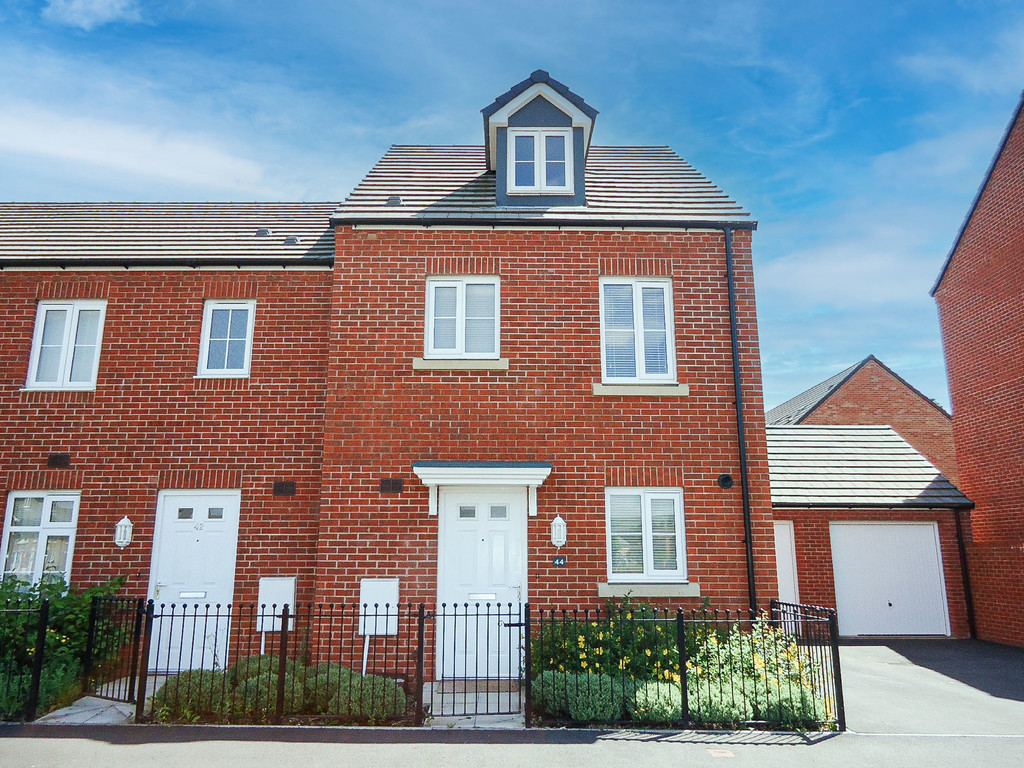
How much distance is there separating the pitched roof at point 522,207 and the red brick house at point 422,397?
0.06 m

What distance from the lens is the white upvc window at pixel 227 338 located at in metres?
11.1

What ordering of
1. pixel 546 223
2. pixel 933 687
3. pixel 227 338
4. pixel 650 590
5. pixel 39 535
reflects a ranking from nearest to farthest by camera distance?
pixel 650 590 → pixel 933 687 → pixel 39 535 → pixel 546 223 → pixel 227 338

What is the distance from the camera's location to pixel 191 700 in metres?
7.67

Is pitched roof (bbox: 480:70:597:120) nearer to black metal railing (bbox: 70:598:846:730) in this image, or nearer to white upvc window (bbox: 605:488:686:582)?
white upvc window (bbox: 605:488:686:582)

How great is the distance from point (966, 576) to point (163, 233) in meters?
17.7

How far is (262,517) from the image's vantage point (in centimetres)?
1047

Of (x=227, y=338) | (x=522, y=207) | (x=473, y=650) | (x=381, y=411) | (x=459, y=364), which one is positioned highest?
(x=522, y=207)

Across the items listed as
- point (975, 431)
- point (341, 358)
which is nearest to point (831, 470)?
point (975, 431)

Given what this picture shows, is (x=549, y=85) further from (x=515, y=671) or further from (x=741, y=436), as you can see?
(x=515, y=671)

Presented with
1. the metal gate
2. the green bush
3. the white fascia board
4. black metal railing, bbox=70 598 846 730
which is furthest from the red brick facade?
the white fascia board

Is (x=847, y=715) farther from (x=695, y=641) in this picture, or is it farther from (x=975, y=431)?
(x=975, y=431)

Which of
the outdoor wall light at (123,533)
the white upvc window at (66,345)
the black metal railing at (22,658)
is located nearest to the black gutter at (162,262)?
the white upvc window at (66,345)

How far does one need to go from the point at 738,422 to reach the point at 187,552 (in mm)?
8578

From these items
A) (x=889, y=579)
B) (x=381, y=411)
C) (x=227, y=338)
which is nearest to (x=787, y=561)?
(x=889, y=579)
